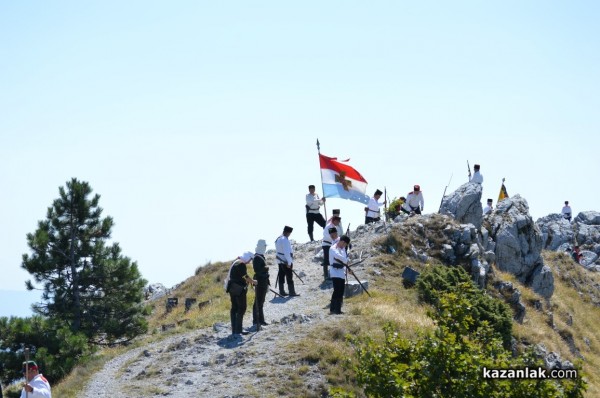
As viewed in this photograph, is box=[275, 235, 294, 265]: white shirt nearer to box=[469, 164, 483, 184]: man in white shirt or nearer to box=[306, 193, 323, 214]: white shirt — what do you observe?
box=[306, 193, 323, 214]: white shirt

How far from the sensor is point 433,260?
Answer: 1481 inches

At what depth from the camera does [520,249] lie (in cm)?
4484

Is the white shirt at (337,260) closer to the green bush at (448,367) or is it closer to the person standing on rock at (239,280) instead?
the person standing on rock at (239,280)

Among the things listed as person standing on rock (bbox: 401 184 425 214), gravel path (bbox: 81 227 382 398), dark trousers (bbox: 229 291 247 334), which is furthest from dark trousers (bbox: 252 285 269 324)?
person standing on rock (bbox: 401 184 425 214)

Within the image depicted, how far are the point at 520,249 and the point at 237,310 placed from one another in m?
24.1

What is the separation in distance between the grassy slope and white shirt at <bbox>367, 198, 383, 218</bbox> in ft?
11.8

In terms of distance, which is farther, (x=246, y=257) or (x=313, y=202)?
(x=313, y=202)

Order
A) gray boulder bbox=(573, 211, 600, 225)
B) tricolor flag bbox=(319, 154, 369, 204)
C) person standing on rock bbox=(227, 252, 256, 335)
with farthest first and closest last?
gray boulder bbox=(573, 211, 600, 225)
tricolor flag bbox=(319, 154, 369, 204)
person standing on rock bbox=(227, 252, 256, 335)

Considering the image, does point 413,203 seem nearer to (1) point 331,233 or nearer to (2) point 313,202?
(2) point 313,202

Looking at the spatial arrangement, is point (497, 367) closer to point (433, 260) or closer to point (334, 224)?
point (334, 224)

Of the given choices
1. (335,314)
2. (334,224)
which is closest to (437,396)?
(335,314)

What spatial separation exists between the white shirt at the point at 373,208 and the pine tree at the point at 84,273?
11.7m

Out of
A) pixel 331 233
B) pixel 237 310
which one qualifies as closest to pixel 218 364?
pixel 237 310

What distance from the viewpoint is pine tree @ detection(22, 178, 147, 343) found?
36.9m
